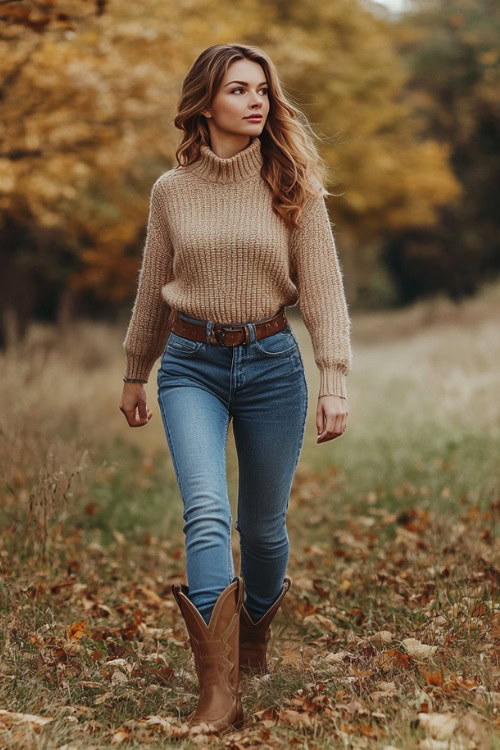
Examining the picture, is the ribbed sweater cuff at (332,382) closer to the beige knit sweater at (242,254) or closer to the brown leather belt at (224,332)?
the beige knit sweater at (242,254)

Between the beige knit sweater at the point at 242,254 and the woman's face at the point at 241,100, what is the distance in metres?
0.08

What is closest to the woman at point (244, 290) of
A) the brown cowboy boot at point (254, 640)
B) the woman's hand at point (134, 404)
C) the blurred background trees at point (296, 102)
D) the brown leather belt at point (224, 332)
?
the brown leather belt at point (224, 332)

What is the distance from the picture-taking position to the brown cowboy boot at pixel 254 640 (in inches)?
137

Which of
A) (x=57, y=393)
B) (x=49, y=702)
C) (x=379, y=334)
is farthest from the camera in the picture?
(x=379, y=334)

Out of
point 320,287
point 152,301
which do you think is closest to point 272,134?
point 320,287

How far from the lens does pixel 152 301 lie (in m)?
3.46

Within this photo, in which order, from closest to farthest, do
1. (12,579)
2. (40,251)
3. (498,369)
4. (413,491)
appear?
(12,579)
(413,491)
(498,369)
(40,251)

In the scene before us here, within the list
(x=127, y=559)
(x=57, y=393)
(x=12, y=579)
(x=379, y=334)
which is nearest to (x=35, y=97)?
(x=57, y=393)

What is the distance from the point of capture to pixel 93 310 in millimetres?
23969

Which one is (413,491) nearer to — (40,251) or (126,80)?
(126,80)

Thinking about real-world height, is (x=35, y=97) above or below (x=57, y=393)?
above

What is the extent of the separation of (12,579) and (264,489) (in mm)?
1716

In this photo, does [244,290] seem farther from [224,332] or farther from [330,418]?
[330,418]

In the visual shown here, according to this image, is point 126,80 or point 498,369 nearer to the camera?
point 126,80
